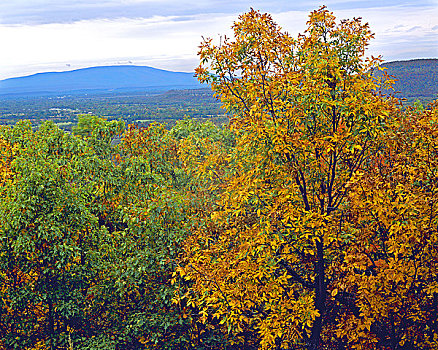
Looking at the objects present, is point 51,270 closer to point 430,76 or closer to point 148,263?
point 148,263

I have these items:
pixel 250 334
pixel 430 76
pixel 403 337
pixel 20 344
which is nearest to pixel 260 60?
pixel 403 337

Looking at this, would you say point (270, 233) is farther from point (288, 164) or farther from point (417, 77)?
point (417, 77)

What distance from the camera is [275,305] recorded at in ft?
33.7

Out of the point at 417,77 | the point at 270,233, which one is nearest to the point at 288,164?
the point at 270,233

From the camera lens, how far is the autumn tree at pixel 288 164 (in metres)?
9.99

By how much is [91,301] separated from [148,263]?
12.2 ft

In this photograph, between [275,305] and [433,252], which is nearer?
[433,252]

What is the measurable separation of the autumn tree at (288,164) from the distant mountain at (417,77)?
125858 millimetres

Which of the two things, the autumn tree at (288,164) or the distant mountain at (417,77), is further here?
the distant mountain at (417,77)

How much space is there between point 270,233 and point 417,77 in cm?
15311

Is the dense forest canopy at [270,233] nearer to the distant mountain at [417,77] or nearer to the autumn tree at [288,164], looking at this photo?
the autumn tree at [288,164]

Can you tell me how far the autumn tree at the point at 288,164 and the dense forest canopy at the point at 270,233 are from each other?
5cm

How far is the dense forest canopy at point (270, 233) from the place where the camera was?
9.54m

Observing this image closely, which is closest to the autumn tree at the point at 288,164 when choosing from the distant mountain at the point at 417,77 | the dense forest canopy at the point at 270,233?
the dense forest canopy at the point at 270,233
